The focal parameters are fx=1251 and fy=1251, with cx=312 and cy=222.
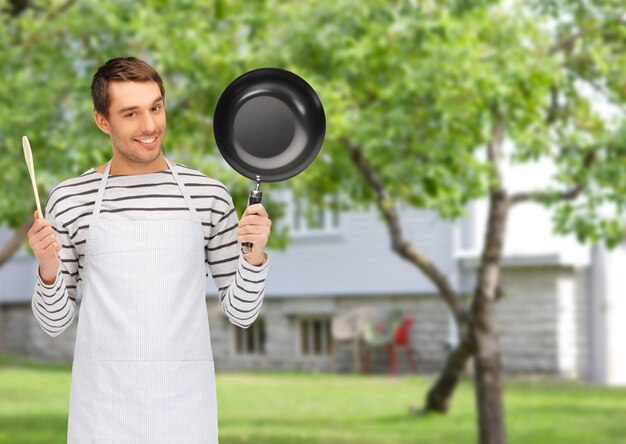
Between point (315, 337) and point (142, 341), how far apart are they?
20.0 meters

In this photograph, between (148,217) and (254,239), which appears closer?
(254,239)

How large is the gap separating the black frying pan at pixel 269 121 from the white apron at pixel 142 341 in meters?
0.25

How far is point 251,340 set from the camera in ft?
78.4

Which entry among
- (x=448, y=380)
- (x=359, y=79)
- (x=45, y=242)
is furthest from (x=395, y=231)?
(x=45, y=242)

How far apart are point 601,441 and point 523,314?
7831 millimetres

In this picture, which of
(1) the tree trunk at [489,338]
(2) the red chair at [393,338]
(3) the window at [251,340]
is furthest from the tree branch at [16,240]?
(3) the window at [251,340]

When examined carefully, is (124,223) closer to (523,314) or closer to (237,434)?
(237,434)

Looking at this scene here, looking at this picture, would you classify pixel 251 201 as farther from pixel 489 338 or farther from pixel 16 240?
pixel 489 338

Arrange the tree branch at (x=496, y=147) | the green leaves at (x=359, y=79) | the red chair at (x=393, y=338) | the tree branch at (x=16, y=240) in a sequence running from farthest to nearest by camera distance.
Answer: the red chair at (x=393, y=338) → the tree branch at (x=496, y=147) → the tree branch at (x=16, y=240) → the green leaves at (x=359, y=79)

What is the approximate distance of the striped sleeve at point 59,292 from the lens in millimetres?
3195

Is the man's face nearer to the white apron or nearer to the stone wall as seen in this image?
the white apron

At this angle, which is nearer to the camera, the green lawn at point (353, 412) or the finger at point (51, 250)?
the finger at point (51, 250)

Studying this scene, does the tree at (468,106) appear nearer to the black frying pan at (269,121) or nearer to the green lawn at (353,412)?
the green lawn at (353,412)

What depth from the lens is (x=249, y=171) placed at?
3.16 metres
